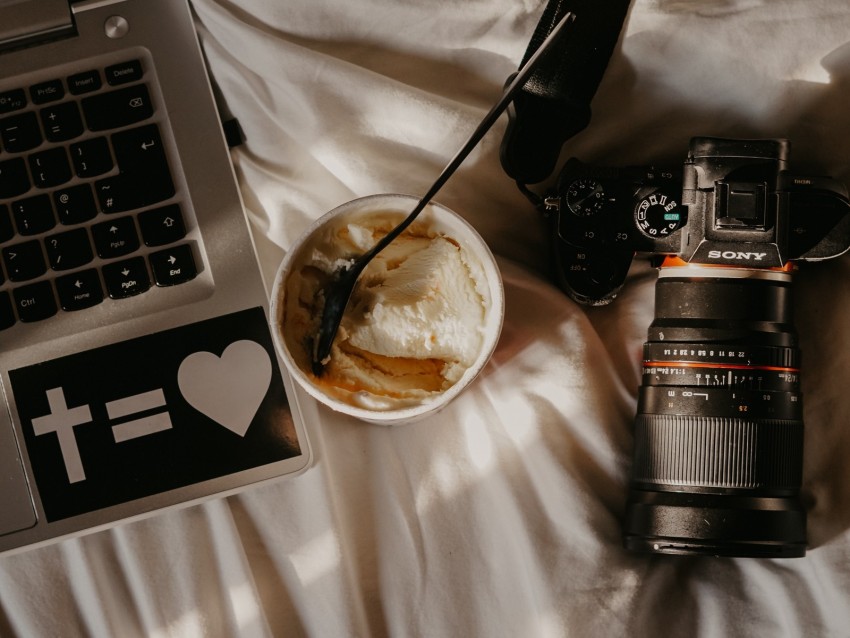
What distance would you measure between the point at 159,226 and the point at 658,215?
32 cm

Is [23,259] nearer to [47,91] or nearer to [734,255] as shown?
[47,91]

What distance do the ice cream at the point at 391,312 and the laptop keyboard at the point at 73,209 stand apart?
0.10 meters

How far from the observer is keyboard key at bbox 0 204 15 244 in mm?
521

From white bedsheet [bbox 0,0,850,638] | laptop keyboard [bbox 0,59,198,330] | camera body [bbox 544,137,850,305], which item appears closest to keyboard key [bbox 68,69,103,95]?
laptop keyboard [bbox 0,59,198,330]

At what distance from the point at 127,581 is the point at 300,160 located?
1.10 ft

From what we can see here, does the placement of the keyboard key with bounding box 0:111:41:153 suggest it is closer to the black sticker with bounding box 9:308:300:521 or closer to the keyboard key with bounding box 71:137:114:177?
the keyboard key with bounding box 71:137:114:177

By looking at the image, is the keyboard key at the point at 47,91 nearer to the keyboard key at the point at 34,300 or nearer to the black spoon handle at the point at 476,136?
the keyboard key at the point at 34,300

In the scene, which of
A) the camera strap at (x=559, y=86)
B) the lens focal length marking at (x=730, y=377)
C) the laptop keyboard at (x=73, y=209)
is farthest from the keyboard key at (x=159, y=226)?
the lens focal length marking at (x=730, y=377)

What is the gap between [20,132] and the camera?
523 mm

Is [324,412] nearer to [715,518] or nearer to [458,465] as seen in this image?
[458,465]

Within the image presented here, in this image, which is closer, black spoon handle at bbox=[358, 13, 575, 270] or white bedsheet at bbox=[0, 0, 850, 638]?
black spoon handle at bbox=[358, 13, 575, 270]

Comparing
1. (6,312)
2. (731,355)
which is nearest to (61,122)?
(6,312)

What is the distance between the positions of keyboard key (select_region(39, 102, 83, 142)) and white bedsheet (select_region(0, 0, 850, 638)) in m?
0.12

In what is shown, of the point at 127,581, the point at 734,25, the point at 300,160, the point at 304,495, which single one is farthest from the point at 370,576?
the point at 734,25
